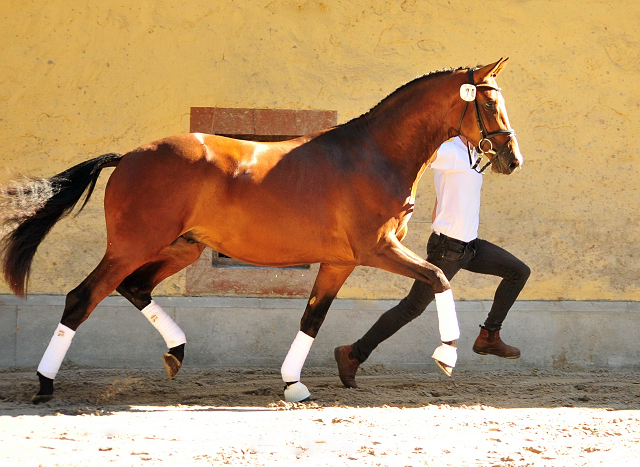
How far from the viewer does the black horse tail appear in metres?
4.02

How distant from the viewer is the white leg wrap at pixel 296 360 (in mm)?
4270

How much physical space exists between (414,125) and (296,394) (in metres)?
1.83

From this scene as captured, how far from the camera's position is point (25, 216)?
4.04m

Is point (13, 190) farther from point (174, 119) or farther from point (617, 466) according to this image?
point (617, 466)

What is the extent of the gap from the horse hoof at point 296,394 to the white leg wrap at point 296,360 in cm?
5

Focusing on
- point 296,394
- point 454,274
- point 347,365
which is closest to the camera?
point 296,394

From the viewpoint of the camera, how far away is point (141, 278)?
439cm

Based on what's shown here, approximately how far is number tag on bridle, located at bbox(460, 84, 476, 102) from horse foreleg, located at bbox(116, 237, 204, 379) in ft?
6.35

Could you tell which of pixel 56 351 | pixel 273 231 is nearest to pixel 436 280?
pixel 273 231

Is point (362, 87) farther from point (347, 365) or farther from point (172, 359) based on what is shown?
point (172, 359)

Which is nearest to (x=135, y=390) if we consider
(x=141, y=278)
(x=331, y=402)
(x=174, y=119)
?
(x=141, y=278)

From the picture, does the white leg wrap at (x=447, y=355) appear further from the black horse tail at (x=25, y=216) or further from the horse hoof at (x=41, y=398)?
the black horse tail at (x=25, y=216)

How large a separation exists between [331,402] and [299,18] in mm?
3060

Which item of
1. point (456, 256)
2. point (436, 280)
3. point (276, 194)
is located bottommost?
point (436, 280)
